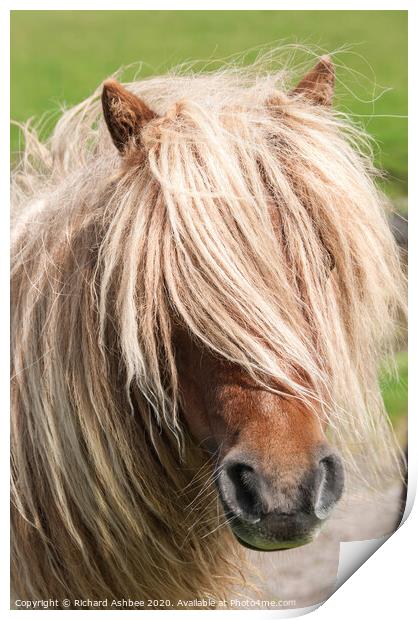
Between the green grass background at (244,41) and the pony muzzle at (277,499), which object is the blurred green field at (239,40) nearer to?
the green grass background at (244,41)

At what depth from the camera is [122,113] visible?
84 cm

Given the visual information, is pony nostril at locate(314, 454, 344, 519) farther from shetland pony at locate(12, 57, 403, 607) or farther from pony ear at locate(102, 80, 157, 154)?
pony ear at locate(102, 80, 157, 154)

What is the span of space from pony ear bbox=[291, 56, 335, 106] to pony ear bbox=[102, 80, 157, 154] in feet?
0.63

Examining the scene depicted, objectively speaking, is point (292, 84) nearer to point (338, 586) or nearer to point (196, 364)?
point (196, 364)

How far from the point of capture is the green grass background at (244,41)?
105cm

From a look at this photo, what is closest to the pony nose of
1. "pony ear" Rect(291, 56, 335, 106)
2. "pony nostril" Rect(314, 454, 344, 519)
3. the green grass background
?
"pony nostril" Rect(314, 454, 344, 519)

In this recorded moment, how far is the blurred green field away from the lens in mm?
1052

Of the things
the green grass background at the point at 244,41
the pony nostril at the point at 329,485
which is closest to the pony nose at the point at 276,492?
the pony nostril at the point at 329,485

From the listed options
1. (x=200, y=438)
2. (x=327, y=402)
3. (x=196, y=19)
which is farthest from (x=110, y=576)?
(x=196, y=19)

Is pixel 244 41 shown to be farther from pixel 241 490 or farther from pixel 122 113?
pixel 241 490

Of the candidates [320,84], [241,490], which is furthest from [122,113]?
[241,490]

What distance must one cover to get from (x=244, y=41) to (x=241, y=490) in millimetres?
650

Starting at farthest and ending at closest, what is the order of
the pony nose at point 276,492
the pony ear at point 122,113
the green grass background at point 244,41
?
the green grass background at point 244,41 → the pony ear at point 122,113 → the pony nose at point 276,492

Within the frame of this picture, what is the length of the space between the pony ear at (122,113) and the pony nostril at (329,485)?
42 cm
